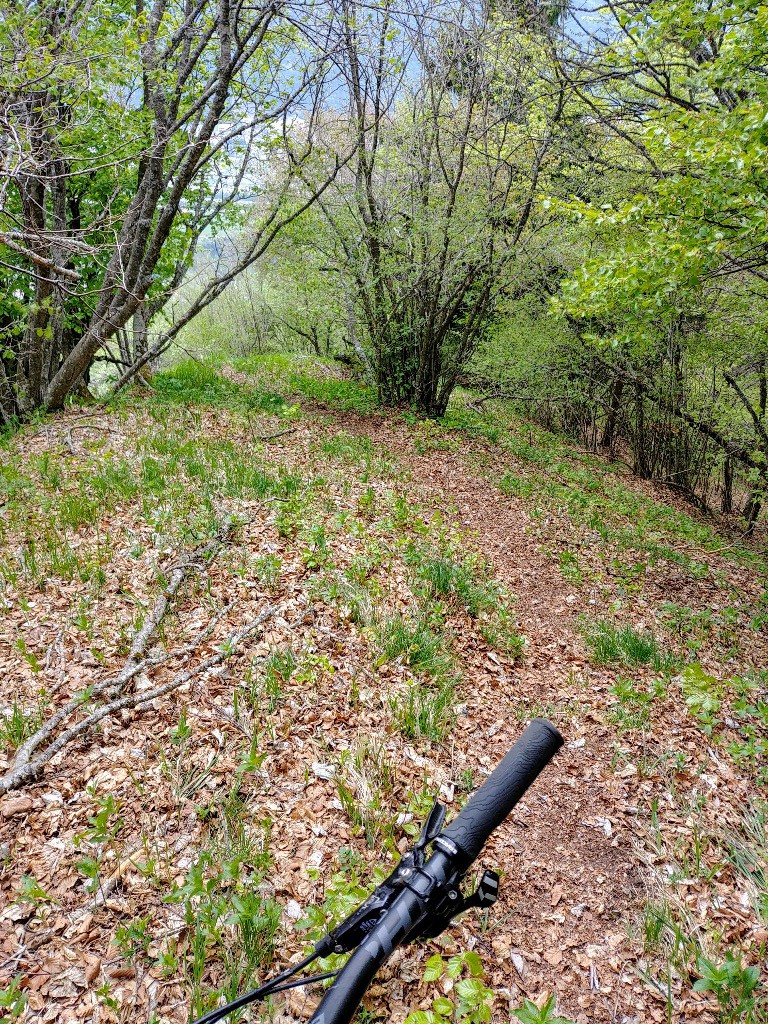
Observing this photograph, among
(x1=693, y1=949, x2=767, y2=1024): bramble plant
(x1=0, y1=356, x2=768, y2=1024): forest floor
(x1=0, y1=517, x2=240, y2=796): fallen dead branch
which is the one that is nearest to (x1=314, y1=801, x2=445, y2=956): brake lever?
(x1=0, y1=356, x2=768, y2=1024): forest floor

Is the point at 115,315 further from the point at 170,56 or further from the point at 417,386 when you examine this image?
the point at 417,386

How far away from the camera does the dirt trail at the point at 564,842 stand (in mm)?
2654

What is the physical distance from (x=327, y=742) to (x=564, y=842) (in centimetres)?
173

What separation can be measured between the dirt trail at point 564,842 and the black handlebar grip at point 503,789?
2014 mm

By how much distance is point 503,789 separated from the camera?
1.41 meters

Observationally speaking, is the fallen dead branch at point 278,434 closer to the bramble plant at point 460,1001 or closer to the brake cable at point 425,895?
the bramble plant at point 460,1001

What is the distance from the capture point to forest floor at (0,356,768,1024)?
247 centimetres

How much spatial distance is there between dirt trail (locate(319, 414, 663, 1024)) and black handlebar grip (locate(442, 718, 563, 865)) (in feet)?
6.61

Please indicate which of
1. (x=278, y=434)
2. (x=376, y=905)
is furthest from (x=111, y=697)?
(x=278, y=434)

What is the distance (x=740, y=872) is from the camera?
3193 millimetres

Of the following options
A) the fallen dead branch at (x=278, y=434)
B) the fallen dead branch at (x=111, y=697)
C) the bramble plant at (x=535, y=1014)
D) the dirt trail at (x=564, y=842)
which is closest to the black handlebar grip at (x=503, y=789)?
the bramble plant at (x=535, y=1014)

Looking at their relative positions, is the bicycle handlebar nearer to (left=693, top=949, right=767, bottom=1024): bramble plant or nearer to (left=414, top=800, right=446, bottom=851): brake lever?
(left=414, top=800, right=446, bottom=851): brake lever

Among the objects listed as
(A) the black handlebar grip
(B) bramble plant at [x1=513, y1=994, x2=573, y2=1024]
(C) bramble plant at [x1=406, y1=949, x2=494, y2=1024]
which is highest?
(A) the black handlebar grip

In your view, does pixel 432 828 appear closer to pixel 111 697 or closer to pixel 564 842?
pixel 564 842
